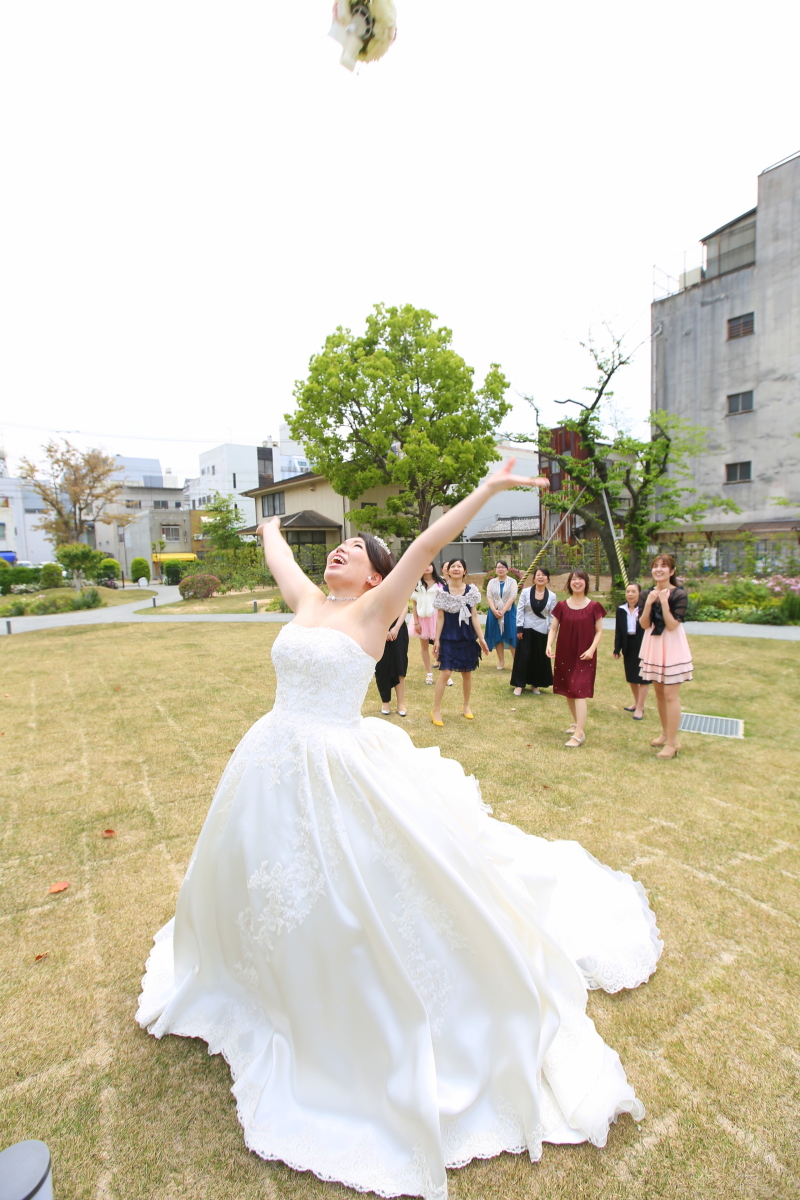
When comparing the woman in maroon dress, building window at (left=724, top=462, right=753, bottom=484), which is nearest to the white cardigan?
the woman in maroon dress

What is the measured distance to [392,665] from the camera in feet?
23.6

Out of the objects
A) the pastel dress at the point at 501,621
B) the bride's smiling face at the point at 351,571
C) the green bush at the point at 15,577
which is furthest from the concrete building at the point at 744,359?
the green bush at the point at 15,577

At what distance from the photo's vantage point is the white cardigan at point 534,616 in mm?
8195

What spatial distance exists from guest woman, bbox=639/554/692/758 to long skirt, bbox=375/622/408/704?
2.73 meters

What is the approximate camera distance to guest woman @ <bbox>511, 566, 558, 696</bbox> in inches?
324

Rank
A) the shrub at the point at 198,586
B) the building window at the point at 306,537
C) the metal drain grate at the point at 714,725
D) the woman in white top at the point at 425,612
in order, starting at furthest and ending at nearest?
the building window at the point at 306,537, the shrub at the point at 198,586, the woman in white top at the point at 425,612, the metal drain grate at the point at 714,725

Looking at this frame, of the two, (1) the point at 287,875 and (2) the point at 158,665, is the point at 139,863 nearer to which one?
(1) the point at 287,875

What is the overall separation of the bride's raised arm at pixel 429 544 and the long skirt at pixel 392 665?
182 inches

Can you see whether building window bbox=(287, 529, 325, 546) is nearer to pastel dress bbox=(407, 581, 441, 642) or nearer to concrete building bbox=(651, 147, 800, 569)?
concrete building bbox=(651, 147, 800, 569)

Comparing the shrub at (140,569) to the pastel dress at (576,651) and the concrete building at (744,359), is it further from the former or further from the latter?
the pastel dress at (576,651)

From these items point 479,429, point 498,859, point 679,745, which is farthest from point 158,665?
point 479,429

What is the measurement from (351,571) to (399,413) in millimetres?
21422

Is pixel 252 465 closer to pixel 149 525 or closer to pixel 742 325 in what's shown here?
pixel 149 525

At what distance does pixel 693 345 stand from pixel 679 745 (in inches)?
890
